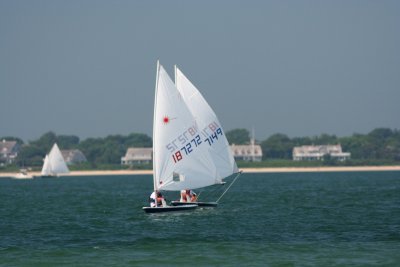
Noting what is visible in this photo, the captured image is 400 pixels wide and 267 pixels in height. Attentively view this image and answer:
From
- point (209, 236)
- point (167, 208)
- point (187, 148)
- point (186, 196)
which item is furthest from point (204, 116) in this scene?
point (209, 236)

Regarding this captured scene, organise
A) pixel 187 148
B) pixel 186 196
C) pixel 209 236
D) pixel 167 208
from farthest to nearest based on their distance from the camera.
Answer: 1. pixel 186 196
2. pixel 187 148
3. pixel 167 208
4. pixel 209 236

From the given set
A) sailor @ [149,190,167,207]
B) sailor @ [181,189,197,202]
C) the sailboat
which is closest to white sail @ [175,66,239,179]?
the sailboat

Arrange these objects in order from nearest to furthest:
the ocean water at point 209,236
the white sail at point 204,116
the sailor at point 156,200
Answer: the ocean water at point 209,236 → the sailor at point 156,200 → the white sail at point 204,116

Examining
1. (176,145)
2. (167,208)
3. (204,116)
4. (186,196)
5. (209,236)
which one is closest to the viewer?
(209,236)

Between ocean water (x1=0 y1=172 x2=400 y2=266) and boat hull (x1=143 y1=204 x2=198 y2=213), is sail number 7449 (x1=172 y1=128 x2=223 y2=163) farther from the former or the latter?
ocean water (x1=0 y1=172 x2=400 y2=266)

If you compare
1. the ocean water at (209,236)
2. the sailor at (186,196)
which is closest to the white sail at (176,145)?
the sailor at (186,196)

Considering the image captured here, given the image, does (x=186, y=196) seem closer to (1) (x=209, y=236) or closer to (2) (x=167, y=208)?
(2) (x=167, y=208)

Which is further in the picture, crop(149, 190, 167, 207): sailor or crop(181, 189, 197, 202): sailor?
crop(181, 189, 197, 202): sailor

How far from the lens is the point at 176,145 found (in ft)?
190

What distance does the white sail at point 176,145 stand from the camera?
57281 mm

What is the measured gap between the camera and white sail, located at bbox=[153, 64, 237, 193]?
57281 millimetres

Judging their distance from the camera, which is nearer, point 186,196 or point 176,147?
point 176,147

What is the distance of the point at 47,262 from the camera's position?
3784cm

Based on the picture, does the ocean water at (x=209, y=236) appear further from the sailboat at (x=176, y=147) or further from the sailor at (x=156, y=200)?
the sailboat at (x=176, y=147)
